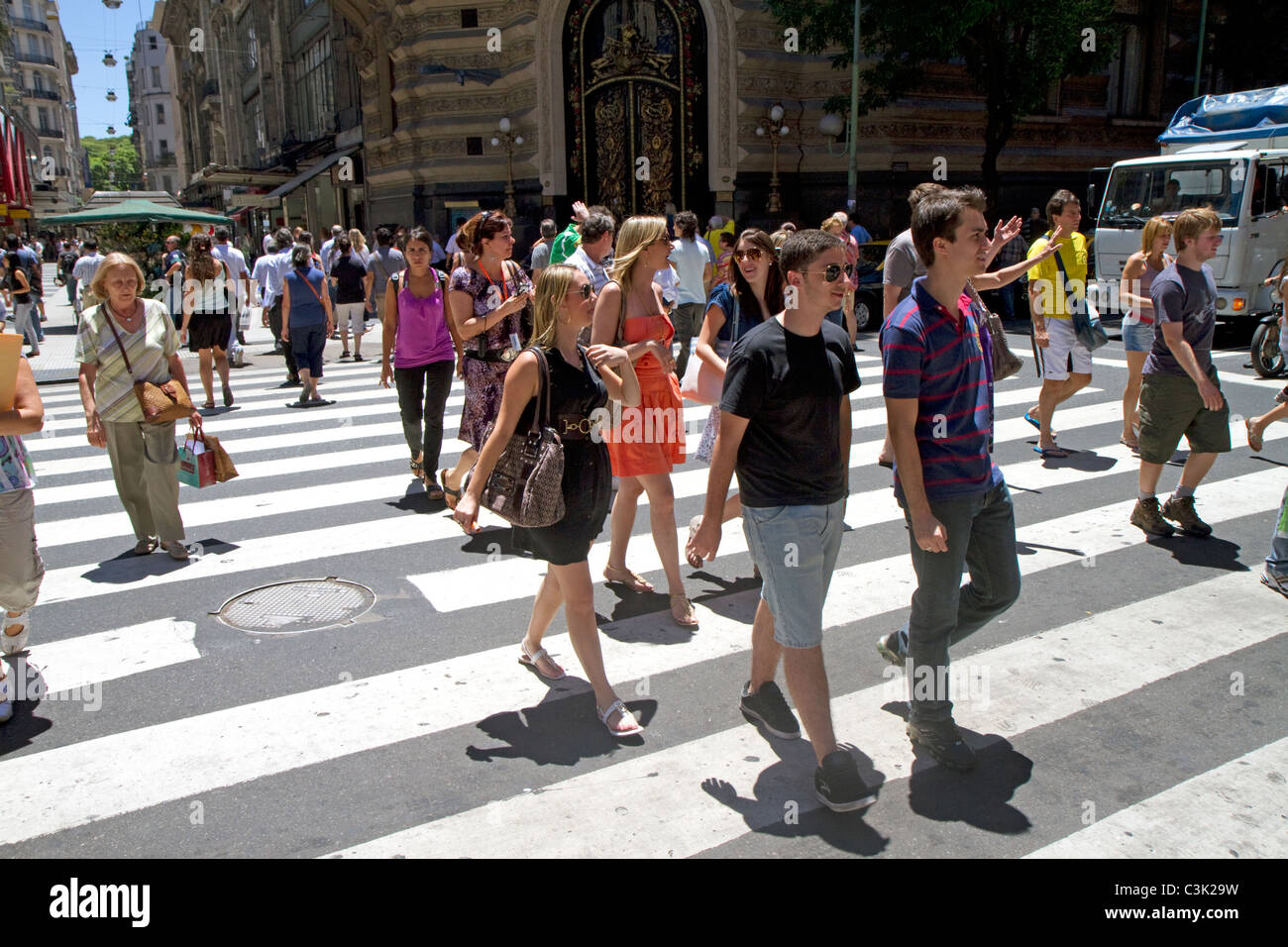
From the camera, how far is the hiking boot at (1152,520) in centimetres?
657

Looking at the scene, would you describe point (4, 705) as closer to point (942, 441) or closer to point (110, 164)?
point (942, 441)

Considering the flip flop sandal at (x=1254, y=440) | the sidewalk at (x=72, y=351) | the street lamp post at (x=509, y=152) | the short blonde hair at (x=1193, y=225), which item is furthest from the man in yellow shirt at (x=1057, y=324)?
the street lamp post at (x=509, y=152)

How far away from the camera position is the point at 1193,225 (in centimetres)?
614

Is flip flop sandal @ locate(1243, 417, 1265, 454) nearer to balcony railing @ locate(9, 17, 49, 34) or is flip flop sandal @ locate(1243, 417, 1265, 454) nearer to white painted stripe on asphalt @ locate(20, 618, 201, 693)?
white painted stripe on asphalt @ locate(20, 618, 201, 693)

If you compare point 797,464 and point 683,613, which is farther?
point 683,613

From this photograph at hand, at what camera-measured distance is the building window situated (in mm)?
31719

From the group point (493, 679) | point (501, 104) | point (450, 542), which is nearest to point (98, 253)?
point (501, 104)

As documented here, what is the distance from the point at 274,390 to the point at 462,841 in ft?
35.2

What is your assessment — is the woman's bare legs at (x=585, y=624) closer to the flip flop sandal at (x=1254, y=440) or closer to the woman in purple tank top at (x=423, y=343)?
the woman in purple tank top at (x=423, y=343)

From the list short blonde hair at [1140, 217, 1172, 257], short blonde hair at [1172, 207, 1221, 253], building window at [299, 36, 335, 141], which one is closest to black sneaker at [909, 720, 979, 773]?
short blonde hair at [1172, 207, 1221, 253]

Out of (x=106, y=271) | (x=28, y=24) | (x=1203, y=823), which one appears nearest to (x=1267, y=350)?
(x=1203, y=823)

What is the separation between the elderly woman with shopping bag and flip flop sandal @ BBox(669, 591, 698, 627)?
3164mm

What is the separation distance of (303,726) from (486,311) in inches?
122
